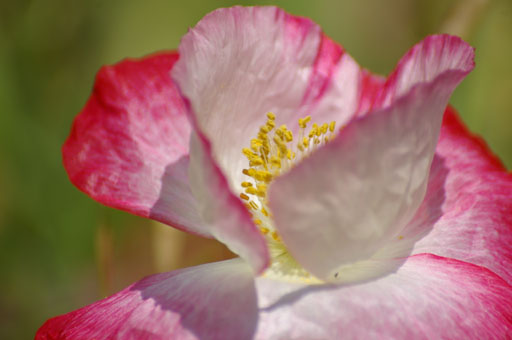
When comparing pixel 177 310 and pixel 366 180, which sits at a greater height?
pixel 366 180

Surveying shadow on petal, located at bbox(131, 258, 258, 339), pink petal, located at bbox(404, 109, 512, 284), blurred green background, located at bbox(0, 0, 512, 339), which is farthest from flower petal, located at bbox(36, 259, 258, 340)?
blurred green background, located at bbox(0, 0, 512, 339)

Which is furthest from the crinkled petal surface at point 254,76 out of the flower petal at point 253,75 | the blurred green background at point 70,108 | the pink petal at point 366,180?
the blurred green background at point 70,108

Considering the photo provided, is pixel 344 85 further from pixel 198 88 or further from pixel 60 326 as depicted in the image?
pixel 60 326

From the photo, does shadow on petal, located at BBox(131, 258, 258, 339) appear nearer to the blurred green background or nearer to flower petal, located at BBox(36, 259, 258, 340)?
flower petal, located at BBox(36, 259, 258, 340)

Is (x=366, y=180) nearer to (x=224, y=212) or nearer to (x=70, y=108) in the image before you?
(x=224, y=212)

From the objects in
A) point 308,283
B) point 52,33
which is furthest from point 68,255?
point 308,283

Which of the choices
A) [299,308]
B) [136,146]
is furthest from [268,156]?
[299,308]
